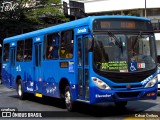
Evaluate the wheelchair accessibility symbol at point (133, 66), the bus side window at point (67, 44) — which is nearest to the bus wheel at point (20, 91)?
the bus side window at point (67, 44)

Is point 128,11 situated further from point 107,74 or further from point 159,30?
point 107,74

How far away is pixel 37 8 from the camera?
46.0 metres

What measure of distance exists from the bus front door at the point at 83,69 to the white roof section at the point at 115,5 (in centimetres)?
4372

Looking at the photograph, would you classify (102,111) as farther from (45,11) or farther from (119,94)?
(45,11)

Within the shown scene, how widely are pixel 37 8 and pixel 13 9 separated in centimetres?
297

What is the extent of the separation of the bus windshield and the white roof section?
43656 millimetres

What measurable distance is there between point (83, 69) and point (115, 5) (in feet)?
149

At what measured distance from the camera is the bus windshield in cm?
1220

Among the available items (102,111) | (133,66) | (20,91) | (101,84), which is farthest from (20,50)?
(133,66)

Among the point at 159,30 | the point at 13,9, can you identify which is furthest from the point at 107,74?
the point at 159,30

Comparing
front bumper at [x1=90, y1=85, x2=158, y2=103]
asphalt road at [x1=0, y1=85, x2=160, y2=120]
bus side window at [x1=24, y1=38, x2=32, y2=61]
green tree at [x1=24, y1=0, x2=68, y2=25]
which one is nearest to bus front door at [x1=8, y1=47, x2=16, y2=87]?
bus side window at [x1=24, y1=38, x2=32, y2=61]

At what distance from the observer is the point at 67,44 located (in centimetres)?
1404

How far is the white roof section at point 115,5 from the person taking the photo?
55.5 meters

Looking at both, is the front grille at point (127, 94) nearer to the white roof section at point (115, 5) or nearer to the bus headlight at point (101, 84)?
the bus headlight at point (101, 84)
